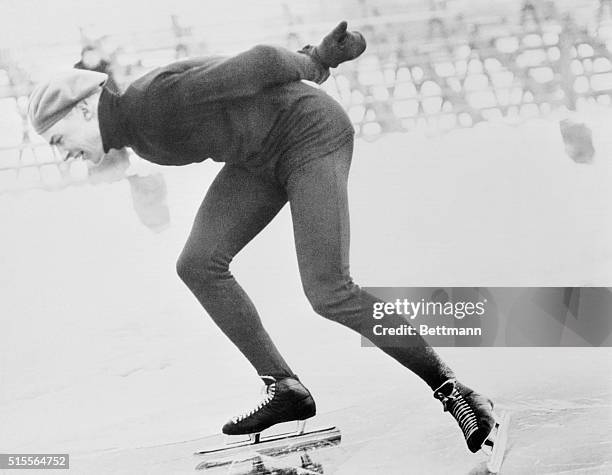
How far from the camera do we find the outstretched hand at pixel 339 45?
2309mm

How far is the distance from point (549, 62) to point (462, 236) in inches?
22.6

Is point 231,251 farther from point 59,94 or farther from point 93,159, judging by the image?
point 59,94

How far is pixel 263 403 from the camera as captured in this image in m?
2.36

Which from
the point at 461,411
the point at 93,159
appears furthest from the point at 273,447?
the point at 93,159

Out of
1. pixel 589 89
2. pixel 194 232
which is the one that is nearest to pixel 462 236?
pixel 589 89

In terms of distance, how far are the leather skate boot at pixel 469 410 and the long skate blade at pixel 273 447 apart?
34 centimetres

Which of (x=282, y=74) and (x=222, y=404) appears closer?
(x=282, y=74)

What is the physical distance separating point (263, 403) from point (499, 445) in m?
0.70

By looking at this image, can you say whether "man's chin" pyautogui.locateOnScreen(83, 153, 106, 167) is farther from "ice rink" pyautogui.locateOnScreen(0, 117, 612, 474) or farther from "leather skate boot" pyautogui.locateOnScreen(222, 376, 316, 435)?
"leather skate boot" pyautogui.locateOnScreen(222, 376, 316, 435)

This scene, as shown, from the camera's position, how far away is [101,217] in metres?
2.40

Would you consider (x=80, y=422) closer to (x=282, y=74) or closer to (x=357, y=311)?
(x=357, y=311)

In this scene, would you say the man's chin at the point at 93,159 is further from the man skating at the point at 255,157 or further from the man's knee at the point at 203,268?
the man's knee at the point at 203,268

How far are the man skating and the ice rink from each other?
0.05 meters

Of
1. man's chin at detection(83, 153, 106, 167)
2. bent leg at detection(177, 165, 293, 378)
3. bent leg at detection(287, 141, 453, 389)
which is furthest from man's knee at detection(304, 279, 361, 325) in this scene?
man's chin at detection(83, 153, 106, 167)
